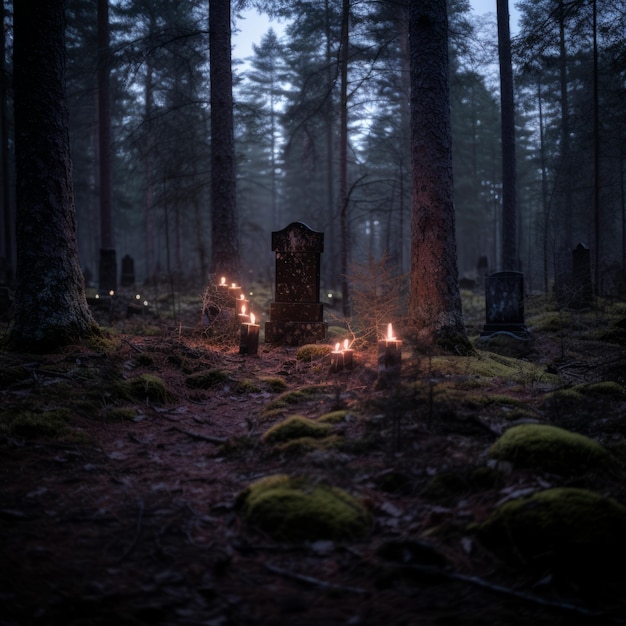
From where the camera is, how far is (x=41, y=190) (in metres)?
6.84

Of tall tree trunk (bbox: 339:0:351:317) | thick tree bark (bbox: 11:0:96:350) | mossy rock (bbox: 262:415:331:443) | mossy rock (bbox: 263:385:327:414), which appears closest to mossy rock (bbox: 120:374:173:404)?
mossy rock (bbox: 263:385:327:414)

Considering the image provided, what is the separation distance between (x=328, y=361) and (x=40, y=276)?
4392 mm

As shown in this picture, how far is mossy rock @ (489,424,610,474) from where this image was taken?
3291 mm

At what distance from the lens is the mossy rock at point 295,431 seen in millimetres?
4379

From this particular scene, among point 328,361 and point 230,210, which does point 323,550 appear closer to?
point 328,361

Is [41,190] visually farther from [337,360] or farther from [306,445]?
[306,445]

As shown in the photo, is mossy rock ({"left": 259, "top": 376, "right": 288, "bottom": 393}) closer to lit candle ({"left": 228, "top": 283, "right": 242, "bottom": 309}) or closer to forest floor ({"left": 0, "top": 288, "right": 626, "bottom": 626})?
forest floor ({"left": 0, "top": 288, "right": 626, "bottom": 626})

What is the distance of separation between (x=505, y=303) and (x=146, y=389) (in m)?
8.33

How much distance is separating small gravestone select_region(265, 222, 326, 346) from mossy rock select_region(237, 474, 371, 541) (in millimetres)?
6901

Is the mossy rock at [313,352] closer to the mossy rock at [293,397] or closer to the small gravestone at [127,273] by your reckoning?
the mossy rock at [293,397]

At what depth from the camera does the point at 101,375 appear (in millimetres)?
5652

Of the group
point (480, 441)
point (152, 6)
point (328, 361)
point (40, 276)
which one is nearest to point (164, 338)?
point (40, 276)

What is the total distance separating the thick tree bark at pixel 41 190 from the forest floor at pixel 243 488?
61cm

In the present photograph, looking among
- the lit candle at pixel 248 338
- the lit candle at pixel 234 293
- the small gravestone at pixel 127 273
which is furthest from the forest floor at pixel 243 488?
the small gravestone at pixel 127 273
